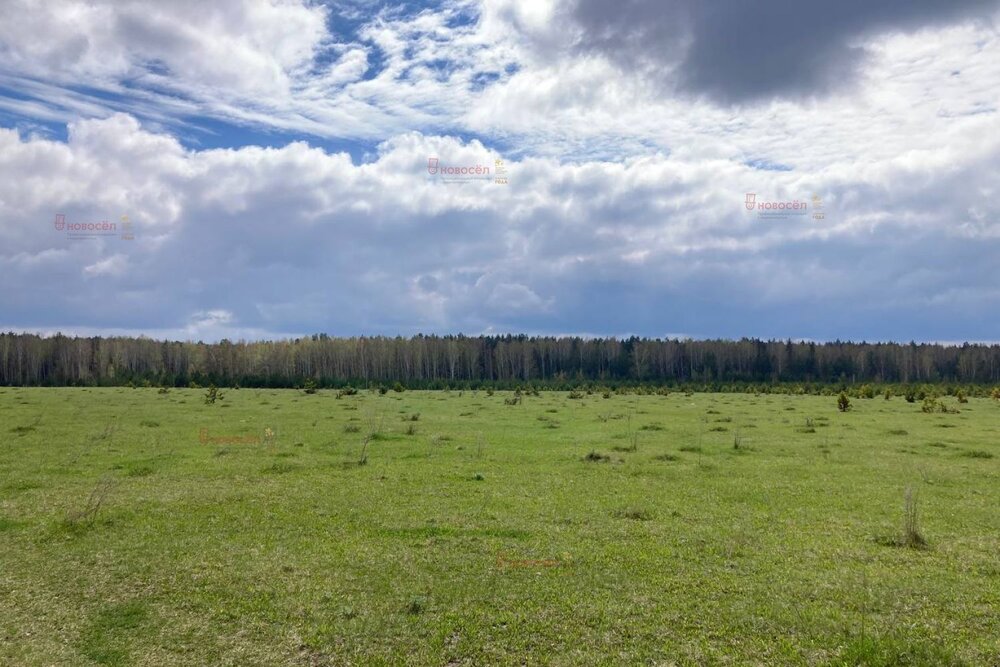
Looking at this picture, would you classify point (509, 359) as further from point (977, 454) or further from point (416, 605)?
point (416, 605)

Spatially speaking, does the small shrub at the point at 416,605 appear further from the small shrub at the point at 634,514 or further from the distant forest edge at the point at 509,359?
the distant forest edge at the point at 509,359

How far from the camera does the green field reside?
9.73m

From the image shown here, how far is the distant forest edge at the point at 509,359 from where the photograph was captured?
148m

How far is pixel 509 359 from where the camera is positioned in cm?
15950

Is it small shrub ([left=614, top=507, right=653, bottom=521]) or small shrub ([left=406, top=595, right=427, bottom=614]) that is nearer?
small shrub ([left=406, top=595, right=427, bottom=614])

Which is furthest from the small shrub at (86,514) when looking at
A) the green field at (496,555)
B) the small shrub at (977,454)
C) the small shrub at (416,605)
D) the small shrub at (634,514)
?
the small shrub at (977,454)

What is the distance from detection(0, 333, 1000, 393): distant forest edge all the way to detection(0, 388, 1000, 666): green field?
121544 mm

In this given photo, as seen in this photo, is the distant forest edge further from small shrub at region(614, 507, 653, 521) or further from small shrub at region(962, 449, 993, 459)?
small shrub at region(614, 507, 653, 521)

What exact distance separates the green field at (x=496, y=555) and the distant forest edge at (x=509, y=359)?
399ft

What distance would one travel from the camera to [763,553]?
45.0 feet

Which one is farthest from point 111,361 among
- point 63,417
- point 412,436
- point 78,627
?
point 78,627

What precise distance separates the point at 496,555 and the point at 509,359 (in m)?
146

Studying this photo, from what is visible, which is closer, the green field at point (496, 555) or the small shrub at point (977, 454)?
the green field at point (496, 555)

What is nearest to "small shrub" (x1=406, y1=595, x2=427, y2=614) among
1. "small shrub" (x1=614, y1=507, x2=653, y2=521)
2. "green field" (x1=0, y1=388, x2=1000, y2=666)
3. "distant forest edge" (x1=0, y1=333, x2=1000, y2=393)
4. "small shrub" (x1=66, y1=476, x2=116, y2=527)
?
"green field" (x1=0, y1=388, x2=1000, y2=666)
